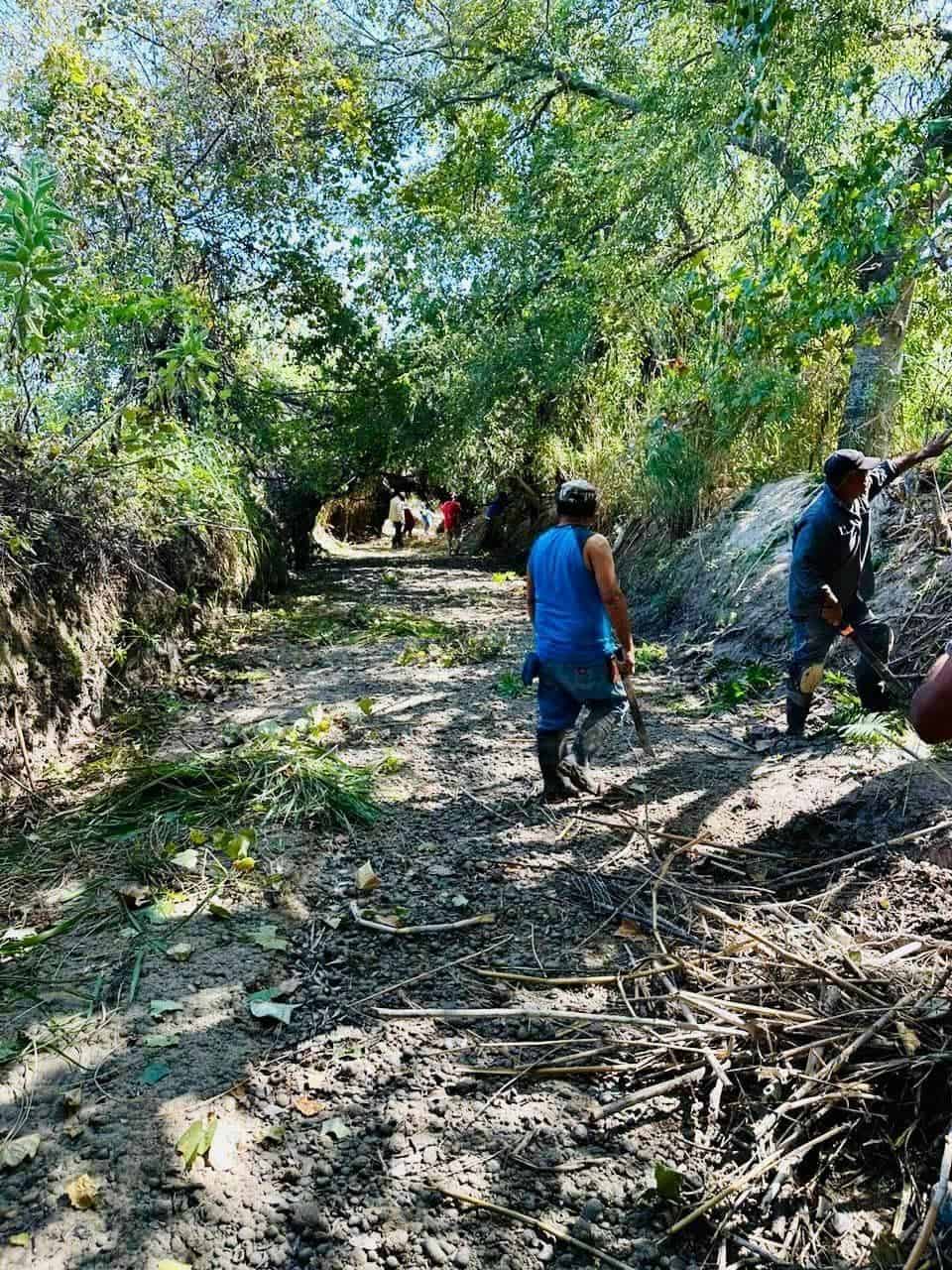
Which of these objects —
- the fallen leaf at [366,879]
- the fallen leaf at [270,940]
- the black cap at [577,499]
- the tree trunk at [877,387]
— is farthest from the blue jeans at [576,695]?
the tree trunk at [877,387]

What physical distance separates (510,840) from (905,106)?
20.8ft

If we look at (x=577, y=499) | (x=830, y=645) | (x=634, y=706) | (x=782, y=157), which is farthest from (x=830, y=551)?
(x=782, y=157)

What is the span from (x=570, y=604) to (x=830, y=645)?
5.56 feet

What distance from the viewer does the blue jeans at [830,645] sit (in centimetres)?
452

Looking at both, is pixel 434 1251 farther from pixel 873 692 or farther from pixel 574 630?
pixel 873 692

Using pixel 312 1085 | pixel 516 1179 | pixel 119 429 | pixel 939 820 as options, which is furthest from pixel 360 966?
pixel 119 429

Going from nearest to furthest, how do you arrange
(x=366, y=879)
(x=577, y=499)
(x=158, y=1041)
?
(x=158, y=1041), (x=366, y=879), (x=577, y=499)

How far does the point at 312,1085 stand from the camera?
244cm

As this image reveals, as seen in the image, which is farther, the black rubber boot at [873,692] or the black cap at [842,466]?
the black rubber boot at [873,692]

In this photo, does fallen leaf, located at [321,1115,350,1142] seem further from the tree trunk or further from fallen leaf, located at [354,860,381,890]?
the tree trunk

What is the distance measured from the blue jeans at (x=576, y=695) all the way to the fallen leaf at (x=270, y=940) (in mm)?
1712

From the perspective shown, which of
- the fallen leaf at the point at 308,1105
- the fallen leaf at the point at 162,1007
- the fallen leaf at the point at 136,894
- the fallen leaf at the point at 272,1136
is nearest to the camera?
the fallen leaf at the point at 272,1136

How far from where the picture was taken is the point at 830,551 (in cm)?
431

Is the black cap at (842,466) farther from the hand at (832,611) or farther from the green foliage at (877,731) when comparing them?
the green foliage at (877,731)
